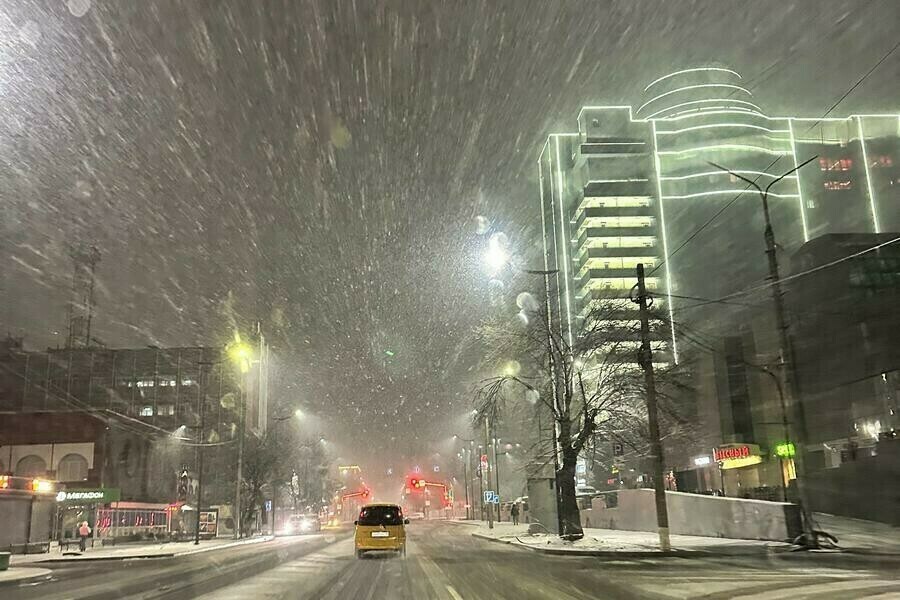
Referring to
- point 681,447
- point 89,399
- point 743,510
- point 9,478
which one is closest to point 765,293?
point 681,447

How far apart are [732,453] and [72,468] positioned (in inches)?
2161

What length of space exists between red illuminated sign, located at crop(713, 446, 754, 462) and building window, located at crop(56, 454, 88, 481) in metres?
52.8

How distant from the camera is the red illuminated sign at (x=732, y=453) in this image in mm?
51125

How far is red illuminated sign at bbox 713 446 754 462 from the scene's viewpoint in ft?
168

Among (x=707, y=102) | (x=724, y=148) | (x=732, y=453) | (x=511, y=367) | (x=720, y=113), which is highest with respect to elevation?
(x=707, y=102)

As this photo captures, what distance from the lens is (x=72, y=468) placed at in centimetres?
6588

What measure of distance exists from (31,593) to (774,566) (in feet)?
57.2

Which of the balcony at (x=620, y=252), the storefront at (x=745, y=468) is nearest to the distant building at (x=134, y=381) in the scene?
the storefront at (x=745, y=468)

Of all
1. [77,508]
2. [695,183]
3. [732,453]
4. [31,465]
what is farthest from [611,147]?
[77,508]

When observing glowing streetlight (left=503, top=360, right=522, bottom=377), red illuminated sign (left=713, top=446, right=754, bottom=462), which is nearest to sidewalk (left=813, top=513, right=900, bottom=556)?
red illuminated sign (left=713, top=446, right=754, bottom=462)

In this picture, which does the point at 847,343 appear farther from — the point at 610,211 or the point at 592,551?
the point at 610,211

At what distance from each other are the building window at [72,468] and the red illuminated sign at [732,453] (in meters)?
52.8

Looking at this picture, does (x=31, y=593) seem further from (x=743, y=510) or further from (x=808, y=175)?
(x=808, y=175)

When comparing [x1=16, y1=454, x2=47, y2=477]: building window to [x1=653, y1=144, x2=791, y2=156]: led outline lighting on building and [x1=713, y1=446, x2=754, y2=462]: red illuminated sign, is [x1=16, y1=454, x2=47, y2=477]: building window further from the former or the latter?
[x1=653, y1=144, x2=791, y2=156]: led outline lighting on building
